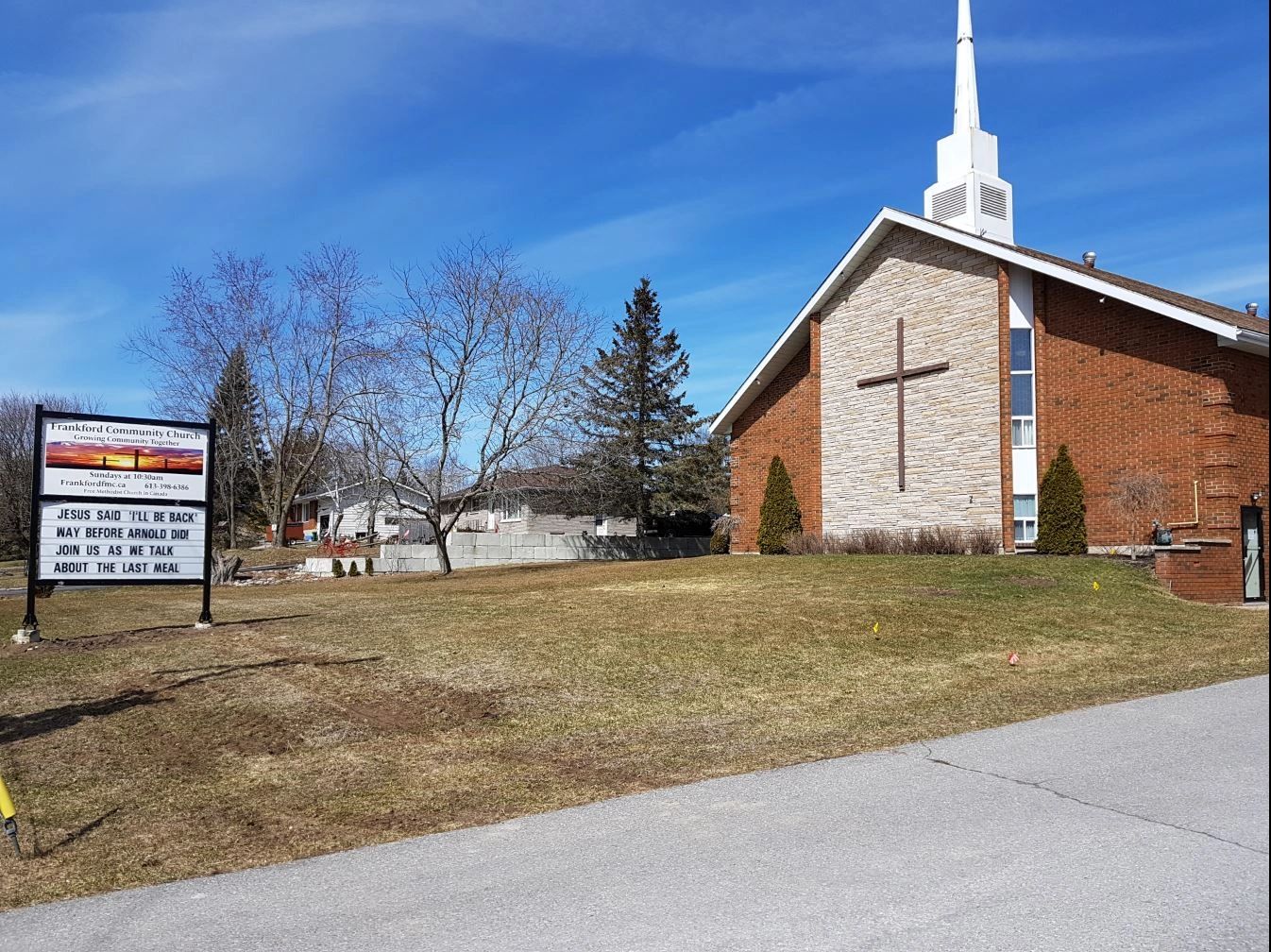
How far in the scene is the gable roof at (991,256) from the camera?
19203 millimetres

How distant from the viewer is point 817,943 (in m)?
4.18

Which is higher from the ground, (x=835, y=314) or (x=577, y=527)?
(x=835, y=314)

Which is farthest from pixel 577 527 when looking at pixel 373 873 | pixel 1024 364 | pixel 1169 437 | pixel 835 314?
pixel 373 873

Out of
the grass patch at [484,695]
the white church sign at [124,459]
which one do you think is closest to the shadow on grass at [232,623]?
the grass patch at [484,695]

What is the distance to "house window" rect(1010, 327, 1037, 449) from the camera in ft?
76.0

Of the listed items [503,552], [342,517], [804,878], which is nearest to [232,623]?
[804,878]

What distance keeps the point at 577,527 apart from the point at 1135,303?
36.9 m

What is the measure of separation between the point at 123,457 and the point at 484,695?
22.7 ft

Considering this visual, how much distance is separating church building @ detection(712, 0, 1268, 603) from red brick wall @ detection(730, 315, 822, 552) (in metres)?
0.05

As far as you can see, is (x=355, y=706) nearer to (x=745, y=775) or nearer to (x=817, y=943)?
(x=745, y=775)

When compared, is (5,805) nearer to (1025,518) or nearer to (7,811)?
(7,811)

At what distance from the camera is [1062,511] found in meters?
21.7

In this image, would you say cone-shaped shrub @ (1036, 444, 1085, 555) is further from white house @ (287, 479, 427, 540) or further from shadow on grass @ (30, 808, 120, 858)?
white house @ (287, 479, 427, 540)

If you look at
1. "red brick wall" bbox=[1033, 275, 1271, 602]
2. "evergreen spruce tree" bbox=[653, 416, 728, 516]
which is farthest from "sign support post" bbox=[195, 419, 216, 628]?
"evergreen spruce tree" bbox=[653, 416, 728, 516]
